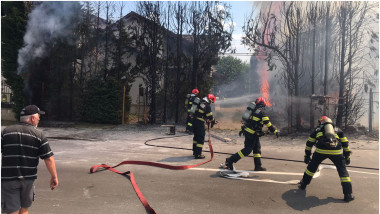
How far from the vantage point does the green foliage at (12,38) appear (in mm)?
13906

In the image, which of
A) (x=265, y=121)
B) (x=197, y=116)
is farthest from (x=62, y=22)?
(x=265, y=121)

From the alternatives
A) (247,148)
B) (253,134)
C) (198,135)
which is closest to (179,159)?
(198,135)

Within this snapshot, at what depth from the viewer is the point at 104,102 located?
1550 cm

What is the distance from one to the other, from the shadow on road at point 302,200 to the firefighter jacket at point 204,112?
3.12 metres

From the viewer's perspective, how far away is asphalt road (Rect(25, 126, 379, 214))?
4.36 meters

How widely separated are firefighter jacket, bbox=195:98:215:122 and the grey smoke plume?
10889 millimetres

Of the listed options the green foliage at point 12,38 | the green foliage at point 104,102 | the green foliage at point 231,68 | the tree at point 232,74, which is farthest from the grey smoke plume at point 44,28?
the green foliage at point 231,68

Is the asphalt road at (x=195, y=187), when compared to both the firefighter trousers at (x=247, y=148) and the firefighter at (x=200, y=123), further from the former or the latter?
the firefighter trousers at (x=247, y=148)

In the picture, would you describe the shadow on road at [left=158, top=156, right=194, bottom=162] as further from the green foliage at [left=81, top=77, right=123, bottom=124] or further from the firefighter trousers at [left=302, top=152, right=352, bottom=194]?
the green foliage at [left=81, top=77, right=123, bottom=124]

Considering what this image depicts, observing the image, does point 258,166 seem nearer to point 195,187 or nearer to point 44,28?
point 195,187

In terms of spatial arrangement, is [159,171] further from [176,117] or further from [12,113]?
[12,113]

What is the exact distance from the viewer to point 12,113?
51.8 ft

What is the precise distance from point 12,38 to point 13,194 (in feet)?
45.4

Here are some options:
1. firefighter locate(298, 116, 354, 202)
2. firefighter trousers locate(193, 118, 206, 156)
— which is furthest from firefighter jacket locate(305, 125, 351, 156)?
firefighter trousers locate(193, 118, 206, 156)
